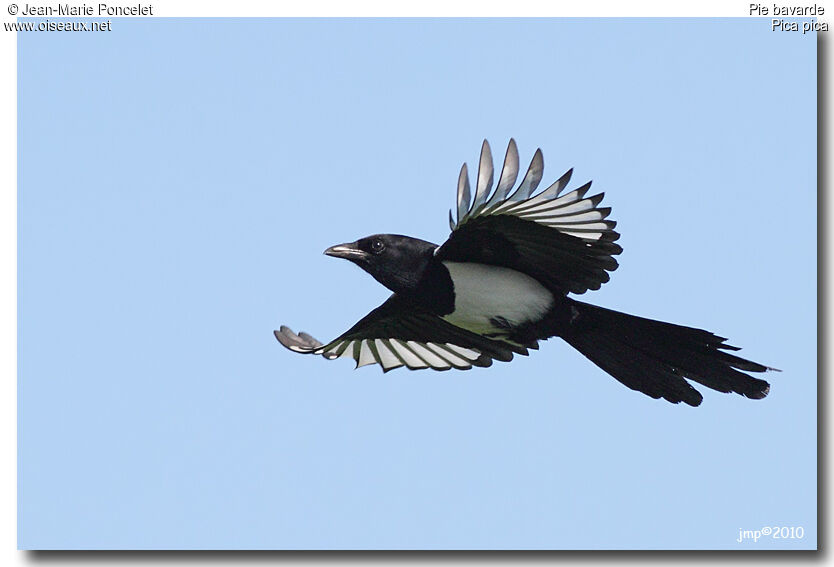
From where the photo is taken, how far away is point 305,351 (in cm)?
654

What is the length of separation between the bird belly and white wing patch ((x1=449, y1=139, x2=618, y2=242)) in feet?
1.43

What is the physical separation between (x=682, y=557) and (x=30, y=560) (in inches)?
111

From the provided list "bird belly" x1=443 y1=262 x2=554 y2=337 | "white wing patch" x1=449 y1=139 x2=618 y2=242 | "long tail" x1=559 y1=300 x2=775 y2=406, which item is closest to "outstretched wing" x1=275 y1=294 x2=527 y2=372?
"bird belly" x1=443 y1=262 x2=554 y2=337

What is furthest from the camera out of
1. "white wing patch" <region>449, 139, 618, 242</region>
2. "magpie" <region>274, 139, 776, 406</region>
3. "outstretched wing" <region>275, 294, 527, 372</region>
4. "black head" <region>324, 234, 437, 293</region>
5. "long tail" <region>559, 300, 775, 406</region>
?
"outstretched wing" <region>275, 294, 527, 372</region>

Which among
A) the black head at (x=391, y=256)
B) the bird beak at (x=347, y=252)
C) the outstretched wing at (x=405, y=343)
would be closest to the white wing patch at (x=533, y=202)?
the black head at (x=391, y=256)

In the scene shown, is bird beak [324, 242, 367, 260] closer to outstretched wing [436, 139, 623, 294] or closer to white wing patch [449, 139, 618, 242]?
outstretched wing [436, 139, 623, 294]

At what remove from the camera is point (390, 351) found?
6.69 m

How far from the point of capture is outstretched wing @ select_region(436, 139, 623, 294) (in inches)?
217

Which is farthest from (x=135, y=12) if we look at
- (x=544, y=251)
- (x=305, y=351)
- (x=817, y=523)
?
(x=817, y=523)

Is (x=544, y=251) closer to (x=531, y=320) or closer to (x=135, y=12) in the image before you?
(x=531, y=320)

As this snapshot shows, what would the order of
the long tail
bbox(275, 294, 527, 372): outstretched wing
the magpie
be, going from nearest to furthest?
the magpie, the long tail, bbox(275, 294, 527, 372): outstretched wing

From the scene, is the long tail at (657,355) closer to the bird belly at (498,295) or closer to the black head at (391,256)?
the bird belly at (498,295)

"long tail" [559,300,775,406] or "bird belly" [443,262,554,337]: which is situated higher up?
"bird belly" [443,262,554,337]

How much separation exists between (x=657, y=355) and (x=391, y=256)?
1384mm
